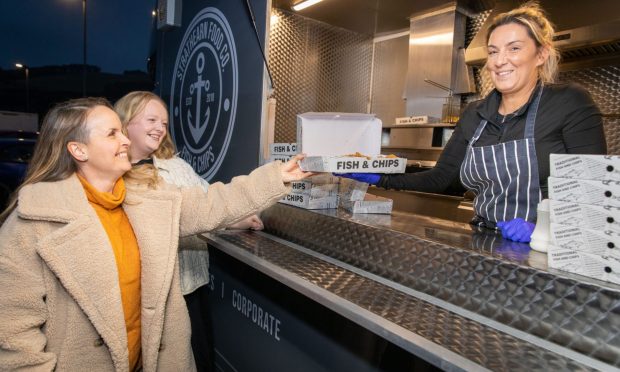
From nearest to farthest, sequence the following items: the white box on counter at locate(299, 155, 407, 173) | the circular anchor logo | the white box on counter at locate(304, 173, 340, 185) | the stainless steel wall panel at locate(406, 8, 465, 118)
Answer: the white box on counter at locate(299, 155, 407, 173)
the white box on counter at locate(304, 173, 340, 185)
the circular anchor logo
the stainless steel wall panel at locate(406, 8, 465, 118)

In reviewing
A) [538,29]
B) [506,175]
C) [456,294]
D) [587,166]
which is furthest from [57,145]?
[538,29]

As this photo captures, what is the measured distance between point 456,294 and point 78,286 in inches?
45.1

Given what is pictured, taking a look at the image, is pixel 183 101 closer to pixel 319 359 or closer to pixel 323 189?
pixel 323 189

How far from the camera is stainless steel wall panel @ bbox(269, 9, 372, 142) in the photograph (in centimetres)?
332

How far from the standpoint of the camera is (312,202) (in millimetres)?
1930

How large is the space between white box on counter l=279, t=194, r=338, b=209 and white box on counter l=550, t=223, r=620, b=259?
110 cm

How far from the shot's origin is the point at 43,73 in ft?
58.6

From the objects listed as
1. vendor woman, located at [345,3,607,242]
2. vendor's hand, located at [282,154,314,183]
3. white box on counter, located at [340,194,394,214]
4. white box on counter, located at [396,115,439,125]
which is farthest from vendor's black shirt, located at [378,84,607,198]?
white box on counter, located at [396,115,439,125]

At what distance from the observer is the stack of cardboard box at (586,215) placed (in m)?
0.89

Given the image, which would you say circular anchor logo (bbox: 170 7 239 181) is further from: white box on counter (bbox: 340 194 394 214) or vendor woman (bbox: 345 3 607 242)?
vendor woman (bbox: 345 3 607 242)

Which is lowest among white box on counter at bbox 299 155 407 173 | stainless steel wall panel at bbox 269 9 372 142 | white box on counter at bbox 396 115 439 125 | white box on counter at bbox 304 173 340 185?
white box on counter at bbox 304 173 340 185

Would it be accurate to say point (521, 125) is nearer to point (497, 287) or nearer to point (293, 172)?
point (497, 287)

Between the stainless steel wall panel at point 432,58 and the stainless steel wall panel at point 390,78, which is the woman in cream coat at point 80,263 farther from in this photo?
the stainless steel wall panel at point 390,78

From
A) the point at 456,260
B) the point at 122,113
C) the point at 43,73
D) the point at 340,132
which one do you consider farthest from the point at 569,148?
the point at 43,73
